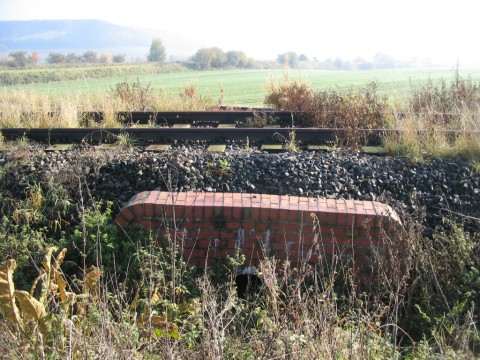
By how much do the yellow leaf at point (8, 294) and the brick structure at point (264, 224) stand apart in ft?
4.96

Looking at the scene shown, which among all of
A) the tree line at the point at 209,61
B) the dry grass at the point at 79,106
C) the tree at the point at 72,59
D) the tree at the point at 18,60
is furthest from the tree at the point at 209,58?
the dry grass at the point at 79,106

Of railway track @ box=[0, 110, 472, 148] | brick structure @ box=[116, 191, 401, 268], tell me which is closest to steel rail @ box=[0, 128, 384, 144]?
railway track @ box=[0, 110, 472, 148]

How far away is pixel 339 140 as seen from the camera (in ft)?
25.8

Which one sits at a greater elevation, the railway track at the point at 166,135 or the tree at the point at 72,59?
the tree at the point at 72,59

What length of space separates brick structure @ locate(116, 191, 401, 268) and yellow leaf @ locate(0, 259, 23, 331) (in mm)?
1513

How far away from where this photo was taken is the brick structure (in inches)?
200

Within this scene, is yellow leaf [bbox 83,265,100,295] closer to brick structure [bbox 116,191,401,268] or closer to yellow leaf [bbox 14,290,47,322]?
yellow leaf [bbox 14,290,47,322]

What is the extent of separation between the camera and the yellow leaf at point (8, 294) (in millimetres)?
3826

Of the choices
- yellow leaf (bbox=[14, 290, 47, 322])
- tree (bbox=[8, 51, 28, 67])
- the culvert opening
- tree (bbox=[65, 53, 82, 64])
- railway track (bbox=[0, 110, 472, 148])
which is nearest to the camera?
yellow leaf (bbox=[14, 290, 47, 322])

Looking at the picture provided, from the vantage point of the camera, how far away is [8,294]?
3.92 m

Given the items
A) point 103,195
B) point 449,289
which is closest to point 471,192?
point 449,289

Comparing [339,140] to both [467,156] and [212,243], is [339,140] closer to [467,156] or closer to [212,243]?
[467,156]

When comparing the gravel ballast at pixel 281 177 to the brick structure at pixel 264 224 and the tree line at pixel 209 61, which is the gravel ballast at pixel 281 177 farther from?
the tree line at pixel 209 61

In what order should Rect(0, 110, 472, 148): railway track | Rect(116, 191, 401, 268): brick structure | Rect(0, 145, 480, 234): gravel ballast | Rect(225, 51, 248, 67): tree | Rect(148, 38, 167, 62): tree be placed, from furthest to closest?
Rect(148, 38, 167, 62): tree → Rect(225, 51, 248, 67): tree → Rect(0, 110, 472, 148): railway track → Rect(0, 145, 480, 234): gravel ballast → Rect(116, 191, 401, 268): brick structure
